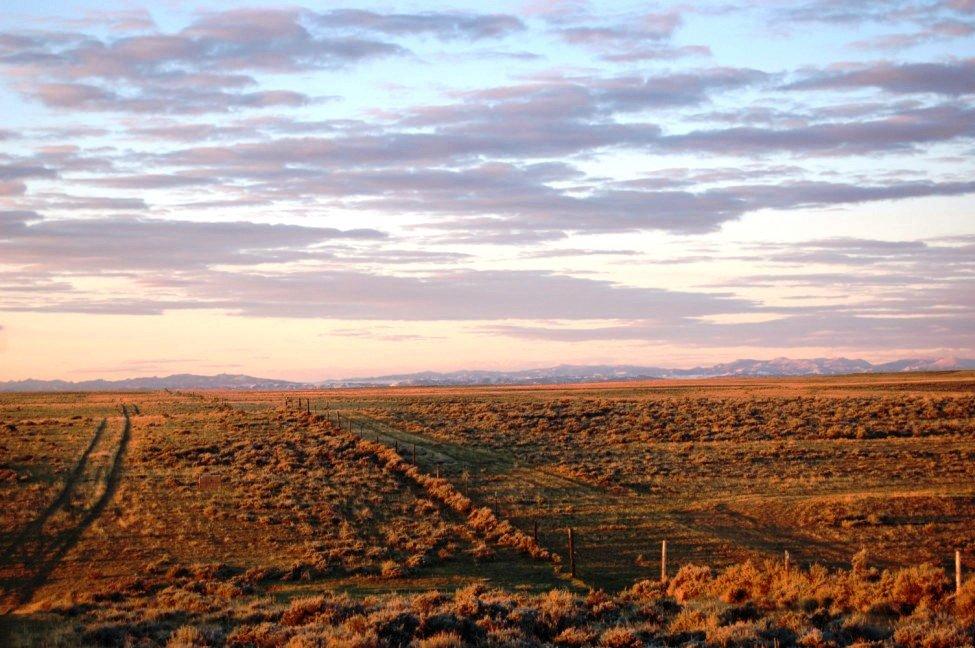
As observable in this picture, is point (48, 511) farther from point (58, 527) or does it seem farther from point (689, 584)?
point (689, 584)

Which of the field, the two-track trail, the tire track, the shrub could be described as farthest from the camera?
the tire track

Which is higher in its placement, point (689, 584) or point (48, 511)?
point (689, 584)

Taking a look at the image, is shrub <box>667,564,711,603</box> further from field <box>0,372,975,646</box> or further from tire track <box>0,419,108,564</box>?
tire track <box>0,419,108,564</box>

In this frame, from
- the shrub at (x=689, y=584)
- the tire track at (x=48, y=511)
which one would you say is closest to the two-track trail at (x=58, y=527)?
the tire track at (x=48, y=511)

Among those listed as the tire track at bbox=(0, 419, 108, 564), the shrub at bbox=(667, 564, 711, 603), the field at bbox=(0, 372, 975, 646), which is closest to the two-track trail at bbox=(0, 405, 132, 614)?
the tire track at bbox=(0, 419, 108, 564)

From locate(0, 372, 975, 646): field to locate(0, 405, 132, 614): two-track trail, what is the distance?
0.13 metres

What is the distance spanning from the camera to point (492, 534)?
86.2 feet

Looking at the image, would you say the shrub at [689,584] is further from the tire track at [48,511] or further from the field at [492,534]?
the tire track at [48,511]

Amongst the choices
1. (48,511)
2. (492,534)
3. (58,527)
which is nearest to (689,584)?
(492,534)

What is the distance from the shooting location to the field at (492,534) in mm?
14758

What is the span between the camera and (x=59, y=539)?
1020 inches

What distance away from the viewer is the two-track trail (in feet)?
69.2

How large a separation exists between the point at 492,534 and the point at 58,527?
44.8 ft

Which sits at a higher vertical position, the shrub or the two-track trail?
the shrub
